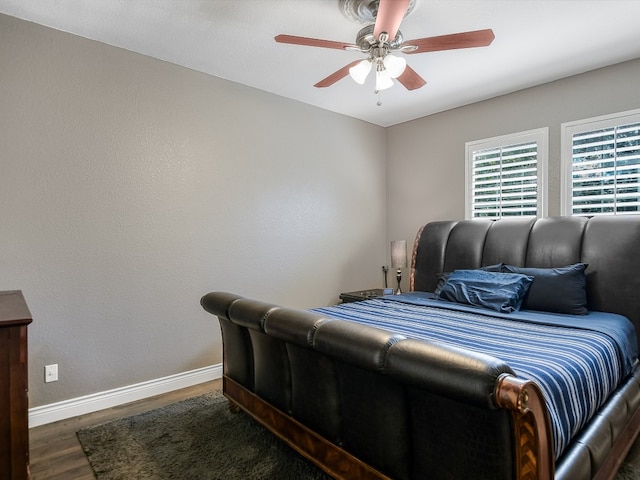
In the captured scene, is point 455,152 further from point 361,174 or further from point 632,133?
point 632,133

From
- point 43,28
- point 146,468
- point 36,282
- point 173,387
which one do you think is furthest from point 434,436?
point 43,28

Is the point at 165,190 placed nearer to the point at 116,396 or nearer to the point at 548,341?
the point at 116,396

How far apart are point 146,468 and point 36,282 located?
1431mm

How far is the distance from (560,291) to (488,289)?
0.46 m

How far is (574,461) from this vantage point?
1.38 metres

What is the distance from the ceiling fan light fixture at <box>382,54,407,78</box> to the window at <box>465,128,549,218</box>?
199cm

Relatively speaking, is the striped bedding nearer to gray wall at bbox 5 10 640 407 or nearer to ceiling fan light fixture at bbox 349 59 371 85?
gray wall at bbox 5 10 640 407

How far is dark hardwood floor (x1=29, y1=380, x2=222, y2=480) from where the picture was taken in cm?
197

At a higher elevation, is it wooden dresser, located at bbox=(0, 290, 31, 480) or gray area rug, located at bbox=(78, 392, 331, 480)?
wooden dresser, located at bbox=(0, 290, 31, 480)

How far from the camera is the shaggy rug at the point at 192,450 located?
6.25ft

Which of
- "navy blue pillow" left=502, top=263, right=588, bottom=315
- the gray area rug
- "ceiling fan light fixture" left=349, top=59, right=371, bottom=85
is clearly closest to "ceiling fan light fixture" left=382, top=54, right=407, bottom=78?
"ceiling fan light fixture" left=349, top=59, right=371, bottom=85

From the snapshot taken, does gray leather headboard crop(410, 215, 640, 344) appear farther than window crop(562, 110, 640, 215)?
No

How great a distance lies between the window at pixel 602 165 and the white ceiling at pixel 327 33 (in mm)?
494

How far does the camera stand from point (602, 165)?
311 centimetres
